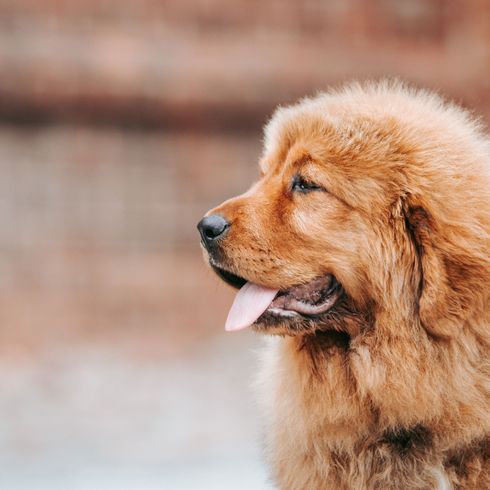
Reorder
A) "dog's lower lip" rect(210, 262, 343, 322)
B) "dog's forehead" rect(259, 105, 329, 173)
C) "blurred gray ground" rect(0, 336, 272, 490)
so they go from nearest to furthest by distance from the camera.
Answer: "dog's lower lip" rect(210, 262, 343, 322)
"dog's forehead" rect(259, 105, 329, 173)
"blurred gray ground" rect(0, 336, 272, 490)

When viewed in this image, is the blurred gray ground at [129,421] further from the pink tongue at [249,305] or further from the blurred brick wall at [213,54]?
the pink tongue at [249,305]

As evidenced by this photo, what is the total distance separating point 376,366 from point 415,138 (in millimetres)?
835

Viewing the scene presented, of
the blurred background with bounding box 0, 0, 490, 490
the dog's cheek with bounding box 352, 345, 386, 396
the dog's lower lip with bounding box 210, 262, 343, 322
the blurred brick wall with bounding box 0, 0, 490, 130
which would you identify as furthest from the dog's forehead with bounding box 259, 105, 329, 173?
the blurred brick wall with bounding box 0, 0, 490, 130

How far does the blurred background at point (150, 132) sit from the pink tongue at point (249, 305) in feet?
19.2

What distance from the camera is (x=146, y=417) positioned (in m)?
8.60

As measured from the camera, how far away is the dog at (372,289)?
3.53 meters

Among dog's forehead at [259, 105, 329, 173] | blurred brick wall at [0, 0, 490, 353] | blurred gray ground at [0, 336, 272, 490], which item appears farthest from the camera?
blurred brick wall at [0, 0, 490, 353]

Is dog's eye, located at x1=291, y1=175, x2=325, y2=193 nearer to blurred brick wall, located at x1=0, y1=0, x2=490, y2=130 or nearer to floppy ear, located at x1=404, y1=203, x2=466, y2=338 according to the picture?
floppy ear, located at x1=404, y1=203, x2=466, y2=338

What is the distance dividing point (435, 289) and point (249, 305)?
0.69 meters

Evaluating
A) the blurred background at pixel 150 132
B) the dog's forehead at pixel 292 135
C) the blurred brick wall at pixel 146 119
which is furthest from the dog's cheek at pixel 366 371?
the blurred brick wall at pixel 146 119

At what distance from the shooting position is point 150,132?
11.3 metres

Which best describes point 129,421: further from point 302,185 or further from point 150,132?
point 302,185

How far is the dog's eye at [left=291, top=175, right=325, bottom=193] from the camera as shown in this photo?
12.4ft

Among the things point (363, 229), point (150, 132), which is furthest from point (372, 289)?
point (150, 132)
